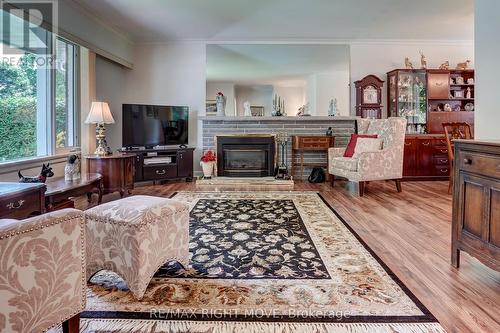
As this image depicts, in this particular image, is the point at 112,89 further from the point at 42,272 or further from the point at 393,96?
the point at 42,272

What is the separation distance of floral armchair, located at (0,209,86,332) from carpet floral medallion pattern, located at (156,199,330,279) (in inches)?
30.8

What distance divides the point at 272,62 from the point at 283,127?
1925 mm

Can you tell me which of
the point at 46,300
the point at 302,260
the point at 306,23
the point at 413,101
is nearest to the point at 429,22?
the point at 413,101

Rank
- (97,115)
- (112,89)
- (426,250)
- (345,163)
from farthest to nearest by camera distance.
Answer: (112,89), (345,163), (97,115), (426,250)

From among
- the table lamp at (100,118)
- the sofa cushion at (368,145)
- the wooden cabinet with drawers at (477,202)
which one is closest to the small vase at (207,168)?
the table lamp at (100,118)

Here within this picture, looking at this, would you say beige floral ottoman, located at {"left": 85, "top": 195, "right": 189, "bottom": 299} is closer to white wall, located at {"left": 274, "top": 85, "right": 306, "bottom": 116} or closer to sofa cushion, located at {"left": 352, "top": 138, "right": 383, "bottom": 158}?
sofa cushion, located at {"left": 352, "top": 138, "right": 383, "bottom": 158}

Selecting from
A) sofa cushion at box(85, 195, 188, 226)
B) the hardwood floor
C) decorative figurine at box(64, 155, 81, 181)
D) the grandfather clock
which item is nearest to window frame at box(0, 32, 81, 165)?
decorative figurine at box(64, 155, 81, 181)

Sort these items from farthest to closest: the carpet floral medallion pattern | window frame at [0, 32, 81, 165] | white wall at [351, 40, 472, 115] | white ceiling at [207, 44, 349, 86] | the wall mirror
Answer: the wall mirror → white ceiling at [207, 44, 349, 86] → white wall at [351, 40, 472, 115] → window frame at [0, 32, 81, 165] → the carpet floral medallion pattern

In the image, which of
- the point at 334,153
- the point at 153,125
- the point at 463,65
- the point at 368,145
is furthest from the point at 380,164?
the point at 153,125

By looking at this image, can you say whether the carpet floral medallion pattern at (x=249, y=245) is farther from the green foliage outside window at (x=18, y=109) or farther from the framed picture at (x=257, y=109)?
the framed picture at (x=257, y=109)

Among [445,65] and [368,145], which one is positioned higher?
[445,65]

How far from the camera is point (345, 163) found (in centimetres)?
497

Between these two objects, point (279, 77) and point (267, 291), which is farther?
point (279, 77)

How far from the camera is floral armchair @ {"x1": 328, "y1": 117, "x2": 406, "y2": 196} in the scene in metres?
4.69
